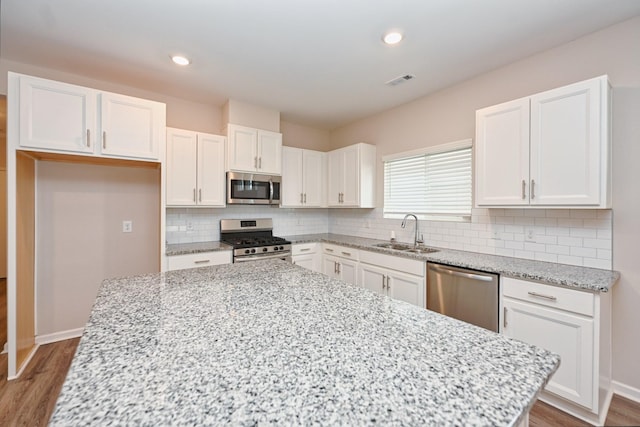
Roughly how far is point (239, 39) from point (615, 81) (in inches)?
107

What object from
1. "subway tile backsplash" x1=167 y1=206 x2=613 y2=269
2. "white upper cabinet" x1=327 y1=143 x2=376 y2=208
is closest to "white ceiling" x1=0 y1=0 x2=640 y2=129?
"white upper cabinet" x1=327 y1=143 x2=376 y2=208

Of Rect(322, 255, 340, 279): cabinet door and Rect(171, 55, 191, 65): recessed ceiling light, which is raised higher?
Rect(171, 55, 191, 65): recessed ceiling light

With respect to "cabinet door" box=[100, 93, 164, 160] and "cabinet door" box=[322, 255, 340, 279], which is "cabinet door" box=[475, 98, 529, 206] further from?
"cabinet door" box=[100, 93, 164, 160]

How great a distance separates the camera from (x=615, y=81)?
6.46 feet

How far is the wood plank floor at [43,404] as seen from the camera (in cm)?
175

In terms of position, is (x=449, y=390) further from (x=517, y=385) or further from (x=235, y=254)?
(x=235, y=254)

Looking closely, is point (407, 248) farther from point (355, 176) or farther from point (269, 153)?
point (269, 153)

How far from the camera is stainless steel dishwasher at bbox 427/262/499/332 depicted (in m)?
2.07

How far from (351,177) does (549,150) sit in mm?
2133

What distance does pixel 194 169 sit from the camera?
3.10 meters

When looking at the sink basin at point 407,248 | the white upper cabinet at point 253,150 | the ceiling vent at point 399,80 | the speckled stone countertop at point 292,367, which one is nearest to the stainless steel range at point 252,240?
the white upper cabinet at point 253,150

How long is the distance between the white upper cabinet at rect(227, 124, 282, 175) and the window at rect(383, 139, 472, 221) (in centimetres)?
143

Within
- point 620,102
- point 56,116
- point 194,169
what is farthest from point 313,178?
point 620,102

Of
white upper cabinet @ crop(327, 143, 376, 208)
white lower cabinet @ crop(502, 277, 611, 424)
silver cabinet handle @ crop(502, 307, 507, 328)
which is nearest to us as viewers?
white lower cabinet @ crop(502, 277, 611, 424)
